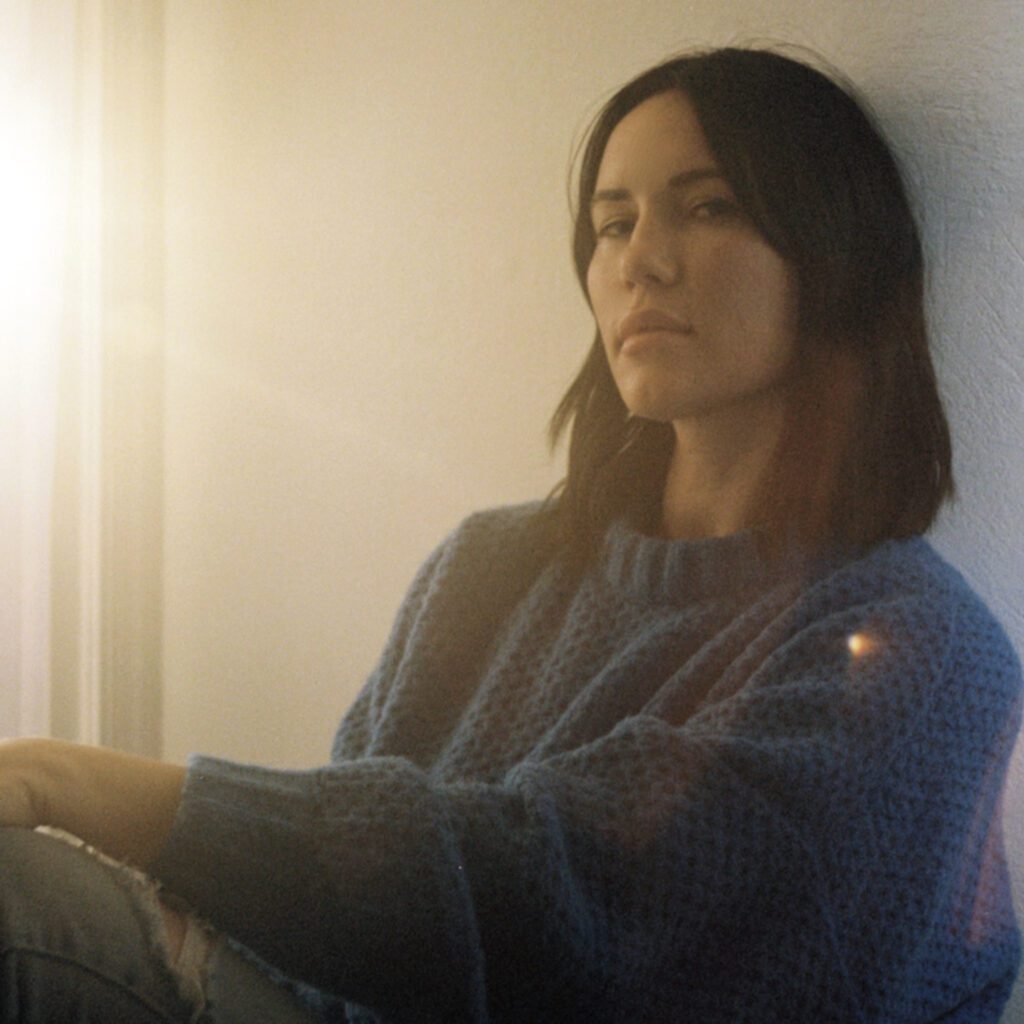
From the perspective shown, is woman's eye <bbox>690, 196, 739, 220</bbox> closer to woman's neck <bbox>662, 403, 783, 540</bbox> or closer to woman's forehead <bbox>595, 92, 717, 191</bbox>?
woman's forehead <bbox>595, 92, 717, 191</bbox>

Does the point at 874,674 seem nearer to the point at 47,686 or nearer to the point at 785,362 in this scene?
the point at 785,362

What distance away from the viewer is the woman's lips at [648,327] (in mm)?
862

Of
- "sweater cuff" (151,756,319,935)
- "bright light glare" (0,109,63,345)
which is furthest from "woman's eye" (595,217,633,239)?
"bright light glare" (0,109,63,345)

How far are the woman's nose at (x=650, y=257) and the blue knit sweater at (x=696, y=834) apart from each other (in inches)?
8.2

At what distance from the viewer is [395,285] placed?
129cm

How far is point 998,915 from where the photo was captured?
836mm

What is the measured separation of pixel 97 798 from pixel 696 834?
0.36 m

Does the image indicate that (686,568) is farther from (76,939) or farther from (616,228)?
(76,939)

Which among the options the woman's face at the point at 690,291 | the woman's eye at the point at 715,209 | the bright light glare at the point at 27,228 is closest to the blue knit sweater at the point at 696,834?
the woman's face at the point at 690,291

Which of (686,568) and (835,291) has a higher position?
(835,291)

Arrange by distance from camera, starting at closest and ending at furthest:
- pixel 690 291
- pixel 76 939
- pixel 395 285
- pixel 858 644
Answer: pixel 76 939, pixel 858 644, pixel 690 291, pixel 395 285

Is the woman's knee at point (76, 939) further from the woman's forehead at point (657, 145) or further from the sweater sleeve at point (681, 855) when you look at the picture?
the woman's forehead at point (657, 145)

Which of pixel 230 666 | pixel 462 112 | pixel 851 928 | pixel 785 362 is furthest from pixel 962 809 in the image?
pixel 230 666

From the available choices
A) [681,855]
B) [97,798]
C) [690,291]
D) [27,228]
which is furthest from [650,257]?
[27,228]
